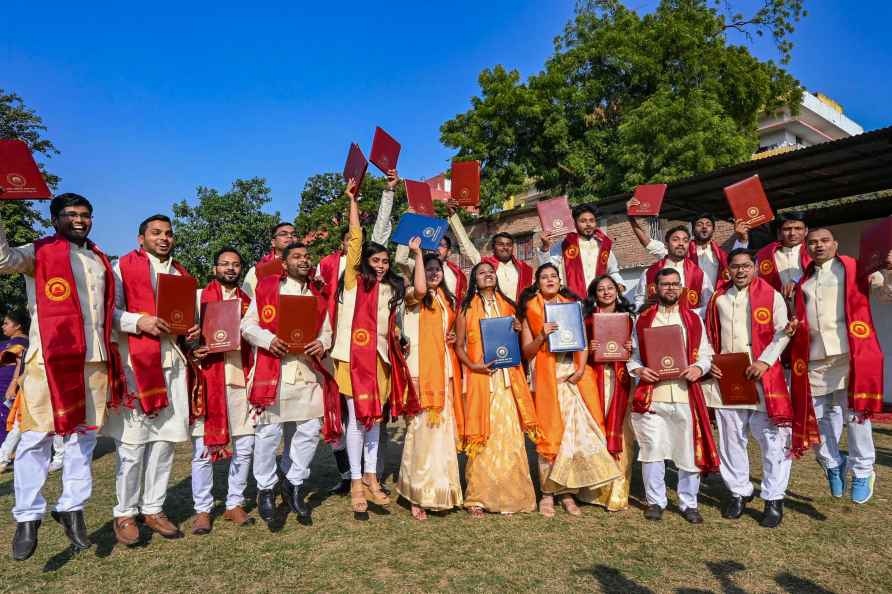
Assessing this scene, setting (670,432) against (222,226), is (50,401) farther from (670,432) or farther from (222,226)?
(222,226)

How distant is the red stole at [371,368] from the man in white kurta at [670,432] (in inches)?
71.6

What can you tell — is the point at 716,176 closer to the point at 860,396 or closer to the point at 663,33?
the point at 860,396

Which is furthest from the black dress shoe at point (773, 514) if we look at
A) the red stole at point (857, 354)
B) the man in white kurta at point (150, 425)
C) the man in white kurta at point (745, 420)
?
the man in white kurta at point (150, 425)

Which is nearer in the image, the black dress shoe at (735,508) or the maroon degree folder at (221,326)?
the maroon degree folder at (221,326)

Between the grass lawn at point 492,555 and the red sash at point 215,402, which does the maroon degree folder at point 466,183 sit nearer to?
the red sash at point 215,402

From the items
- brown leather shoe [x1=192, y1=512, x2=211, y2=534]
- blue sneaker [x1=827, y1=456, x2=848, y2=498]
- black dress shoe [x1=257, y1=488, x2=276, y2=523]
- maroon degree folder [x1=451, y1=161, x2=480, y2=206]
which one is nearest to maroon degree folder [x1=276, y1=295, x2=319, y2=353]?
black dress shoe [x1=257, y1=488, x2=276, y2=523]

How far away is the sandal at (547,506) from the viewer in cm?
444

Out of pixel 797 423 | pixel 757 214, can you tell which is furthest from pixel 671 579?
pixel 757 214

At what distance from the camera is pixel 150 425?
3.95 meters

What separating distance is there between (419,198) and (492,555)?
323 cm

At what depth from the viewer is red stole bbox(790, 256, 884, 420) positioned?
176 inches

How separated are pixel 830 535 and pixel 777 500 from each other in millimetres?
377

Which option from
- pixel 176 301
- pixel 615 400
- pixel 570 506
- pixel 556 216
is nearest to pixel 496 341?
pixel 615 400

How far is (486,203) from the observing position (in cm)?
1948
